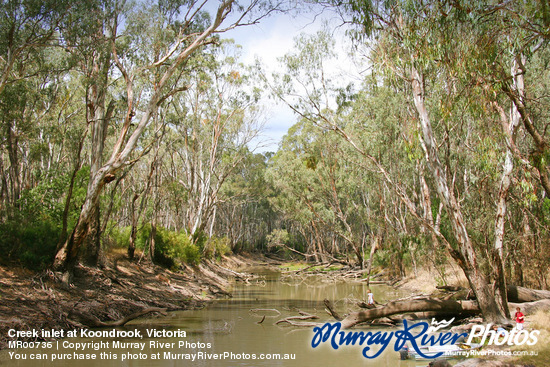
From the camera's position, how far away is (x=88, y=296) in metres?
9.19

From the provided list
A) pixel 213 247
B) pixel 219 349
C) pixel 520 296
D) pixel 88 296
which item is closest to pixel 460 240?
pixel 520 296

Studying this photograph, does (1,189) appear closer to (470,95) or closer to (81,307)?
(81,307)

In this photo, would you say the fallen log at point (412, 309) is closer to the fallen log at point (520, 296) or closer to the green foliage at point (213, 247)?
the fallen log at point (520, 296)

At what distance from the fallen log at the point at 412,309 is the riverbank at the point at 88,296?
419 cm

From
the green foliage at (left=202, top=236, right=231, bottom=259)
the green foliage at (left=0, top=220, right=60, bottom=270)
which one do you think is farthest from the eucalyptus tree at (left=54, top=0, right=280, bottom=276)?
the green foliage at (left=202, top=236, right=231, bottom=259)

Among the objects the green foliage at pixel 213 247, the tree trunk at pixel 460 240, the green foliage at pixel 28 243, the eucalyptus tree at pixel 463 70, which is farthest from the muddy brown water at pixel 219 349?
the green foliage at pixel 213 247

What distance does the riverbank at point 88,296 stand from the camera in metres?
7.44

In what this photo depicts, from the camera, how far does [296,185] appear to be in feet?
92.9

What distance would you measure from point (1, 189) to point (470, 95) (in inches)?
510

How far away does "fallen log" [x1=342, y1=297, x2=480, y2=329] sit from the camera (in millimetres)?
7898

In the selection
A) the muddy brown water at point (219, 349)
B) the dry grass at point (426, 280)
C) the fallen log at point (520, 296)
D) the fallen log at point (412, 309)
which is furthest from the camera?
the dry grass at point (426, 280)

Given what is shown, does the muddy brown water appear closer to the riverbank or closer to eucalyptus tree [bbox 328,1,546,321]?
the riverbank

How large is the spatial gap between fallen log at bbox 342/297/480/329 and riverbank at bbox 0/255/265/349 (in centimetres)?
419

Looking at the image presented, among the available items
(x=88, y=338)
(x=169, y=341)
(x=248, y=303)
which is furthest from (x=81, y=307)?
(x=248, y=303)
